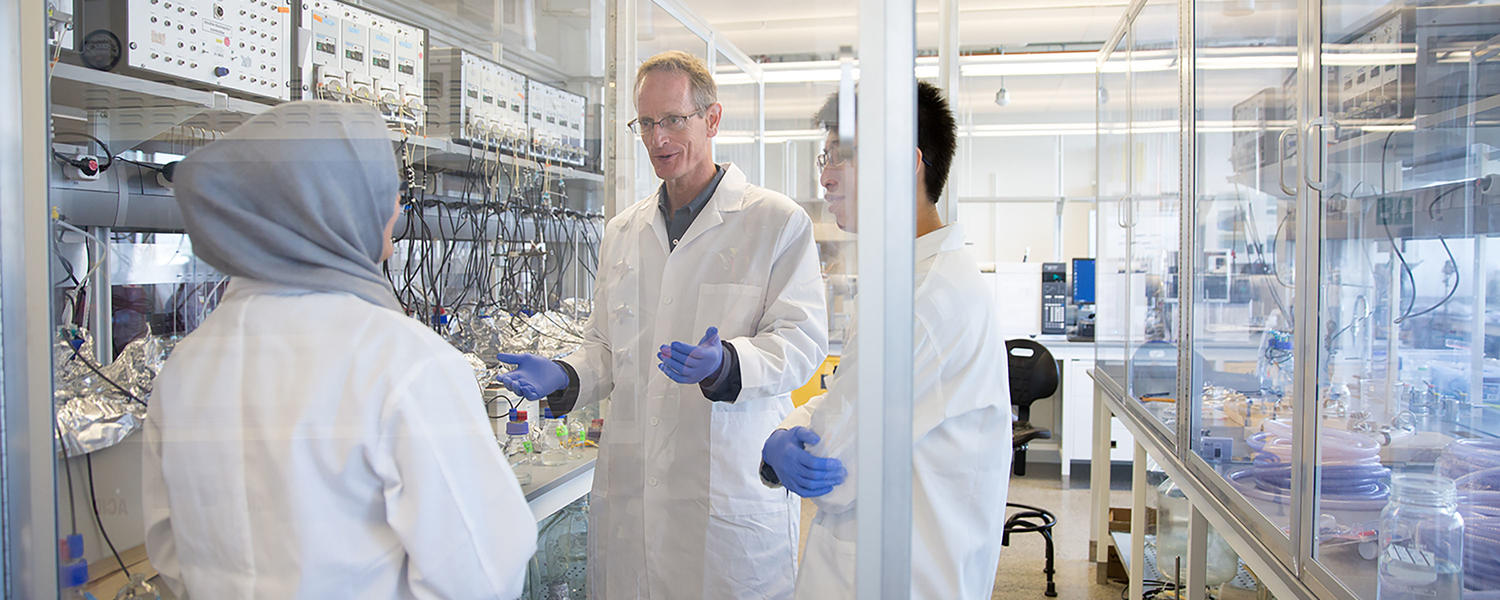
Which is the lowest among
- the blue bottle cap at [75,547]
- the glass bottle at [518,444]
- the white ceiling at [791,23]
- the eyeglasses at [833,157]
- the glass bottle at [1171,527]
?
the glass bottle at [1171,527]

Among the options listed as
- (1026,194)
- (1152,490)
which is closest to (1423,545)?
(1152,490)

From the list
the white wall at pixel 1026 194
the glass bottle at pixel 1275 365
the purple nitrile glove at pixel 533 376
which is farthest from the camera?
the white wall at pixel 1026 194

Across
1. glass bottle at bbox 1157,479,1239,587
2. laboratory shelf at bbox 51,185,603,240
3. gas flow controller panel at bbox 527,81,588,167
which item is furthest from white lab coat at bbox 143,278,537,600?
glass bottle at bbox 1157,479,1239,587

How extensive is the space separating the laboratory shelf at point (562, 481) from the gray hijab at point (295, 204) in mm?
438

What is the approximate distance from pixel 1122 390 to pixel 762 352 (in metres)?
2.53

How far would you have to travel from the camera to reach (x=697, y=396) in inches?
53.4

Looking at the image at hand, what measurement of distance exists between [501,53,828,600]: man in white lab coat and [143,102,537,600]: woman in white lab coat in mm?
433

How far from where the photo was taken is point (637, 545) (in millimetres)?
1443

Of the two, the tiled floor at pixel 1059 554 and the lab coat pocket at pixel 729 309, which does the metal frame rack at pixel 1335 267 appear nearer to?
the lab coat pocket at pixel 729 309

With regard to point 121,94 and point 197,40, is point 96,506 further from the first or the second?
point 197,40

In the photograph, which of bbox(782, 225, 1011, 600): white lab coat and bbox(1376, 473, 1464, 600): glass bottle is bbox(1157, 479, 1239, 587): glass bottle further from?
bbox(782, 225, 1011, 600): white lab coat

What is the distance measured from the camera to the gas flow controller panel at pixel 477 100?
1295 millimetres

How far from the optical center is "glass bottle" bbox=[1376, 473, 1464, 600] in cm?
132

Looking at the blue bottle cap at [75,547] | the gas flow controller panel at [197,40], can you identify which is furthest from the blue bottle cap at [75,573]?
the gas flow controller panel at [197,40]
